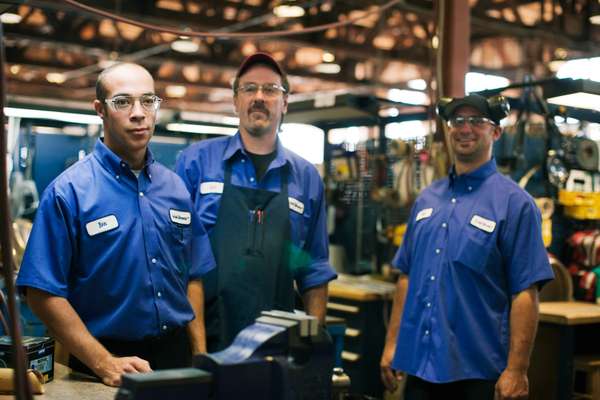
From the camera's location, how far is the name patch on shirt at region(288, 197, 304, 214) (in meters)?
2.86

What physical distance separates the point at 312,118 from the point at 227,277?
2.62 m

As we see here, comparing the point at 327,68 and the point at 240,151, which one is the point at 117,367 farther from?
the point at 327,68

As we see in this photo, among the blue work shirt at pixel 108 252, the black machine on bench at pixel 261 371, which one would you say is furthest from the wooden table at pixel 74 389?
the black machine on bench at pixel 261 371

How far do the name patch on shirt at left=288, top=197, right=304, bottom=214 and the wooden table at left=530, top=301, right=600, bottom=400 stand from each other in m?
1.59

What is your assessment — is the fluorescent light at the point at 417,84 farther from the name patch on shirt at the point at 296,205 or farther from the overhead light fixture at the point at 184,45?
the name patch on shirt at the point at 296,205

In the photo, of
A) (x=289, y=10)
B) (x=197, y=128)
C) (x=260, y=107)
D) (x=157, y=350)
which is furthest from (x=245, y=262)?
(x=289, y=10)

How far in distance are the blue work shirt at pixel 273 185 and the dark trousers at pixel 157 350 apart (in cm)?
60

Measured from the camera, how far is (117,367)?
1.98m

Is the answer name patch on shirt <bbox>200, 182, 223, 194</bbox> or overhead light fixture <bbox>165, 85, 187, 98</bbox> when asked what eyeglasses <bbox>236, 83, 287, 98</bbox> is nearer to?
name patch on shirt <bbox>200, 182, 223, 194</bbox>

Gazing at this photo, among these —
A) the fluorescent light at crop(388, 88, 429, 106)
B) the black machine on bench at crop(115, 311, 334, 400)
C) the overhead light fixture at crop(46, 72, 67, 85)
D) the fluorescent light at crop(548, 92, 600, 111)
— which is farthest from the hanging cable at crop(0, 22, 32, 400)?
the overhead light fixture at crop(46, 72, 67, 85)

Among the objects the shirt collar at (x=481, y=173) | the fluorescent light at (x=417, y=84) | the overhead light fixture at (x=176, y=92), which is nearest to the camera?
the shirt collar at (x=481, y=173)

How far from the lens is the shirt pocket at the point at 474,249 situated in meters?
2.76

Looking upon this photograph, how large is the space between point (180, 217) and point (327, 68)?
40.5 ft

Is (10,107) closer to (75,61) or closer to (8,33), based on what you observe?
(8,33)
